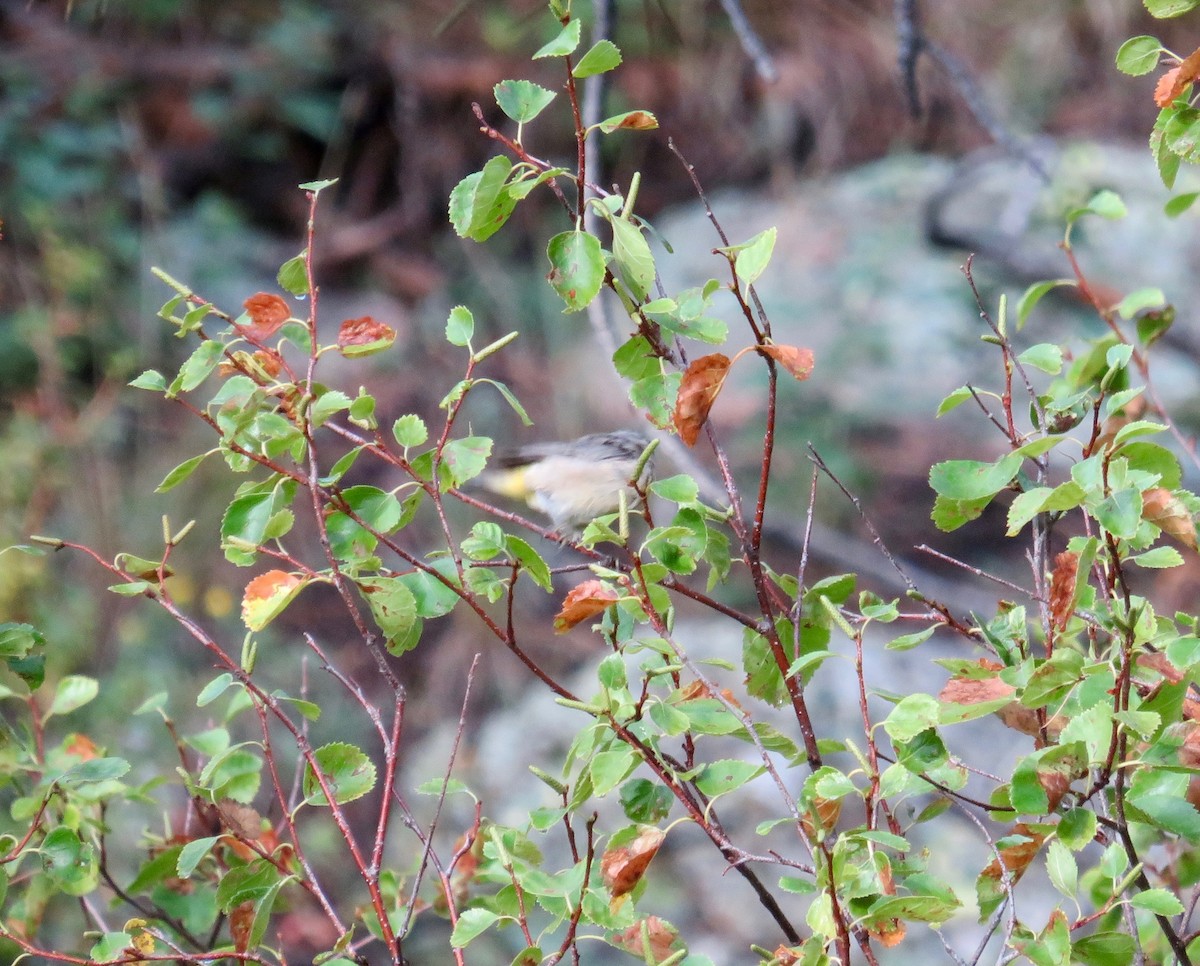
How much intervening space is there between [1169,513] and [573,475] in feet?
6.20

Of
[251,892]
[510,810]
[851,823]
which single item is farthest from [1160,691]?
[510,810]

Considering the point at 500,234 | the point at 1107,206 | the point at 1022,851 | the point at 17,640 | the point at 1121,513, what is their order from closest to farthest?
the point at 1121,513 → the point at 1022,851 → the point at 17,640 → the point at 1107,206 → the point at 500,234

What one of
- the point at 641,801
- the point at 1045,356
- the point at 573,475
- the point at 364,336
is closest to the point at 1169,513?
the point at 1045,356

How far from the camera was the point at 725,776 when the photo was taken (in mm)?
1072

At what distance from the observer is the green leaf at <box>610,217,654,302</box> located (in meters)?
1.05

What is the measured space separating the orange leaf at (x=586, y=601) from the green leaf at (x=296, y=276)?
403 mm

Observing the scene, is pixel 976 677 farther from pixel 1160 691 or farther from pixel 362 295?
pixel 362 295

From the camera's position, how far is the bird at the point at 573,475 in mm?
2691

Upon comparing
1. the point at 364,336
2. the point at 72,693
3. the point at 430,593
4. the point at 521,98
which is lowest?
the point at 72,693

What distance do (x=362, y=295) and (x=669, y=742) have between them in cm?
338

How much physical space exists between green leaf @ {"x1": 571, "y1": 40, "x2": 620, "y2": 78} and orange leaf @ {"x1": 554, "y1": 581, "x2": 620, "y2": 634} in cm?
45

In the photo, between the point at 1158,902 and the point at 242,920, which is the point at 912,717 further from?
the point at 242,920

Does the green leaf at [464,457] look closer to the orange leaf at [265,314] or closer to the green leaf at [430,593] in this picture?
the green leaf at [430,593]

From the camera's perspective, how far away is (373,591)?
111 cm
